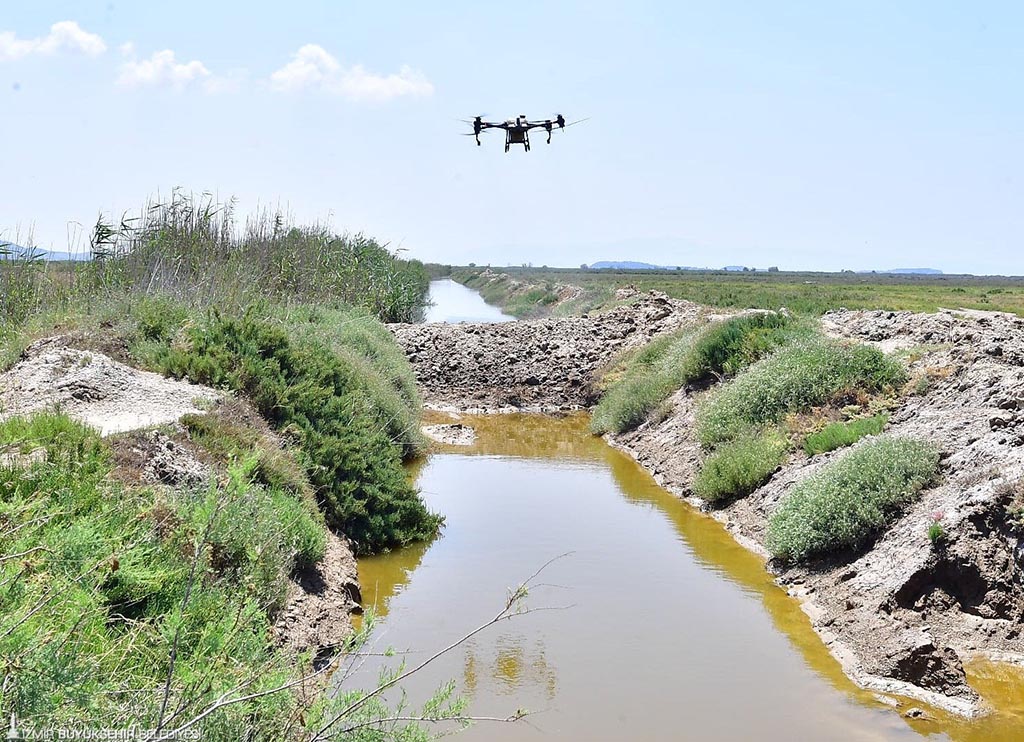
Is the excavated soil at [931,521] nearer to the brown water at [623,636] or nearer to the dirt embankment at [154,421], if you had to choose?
the brown water at [623,636]

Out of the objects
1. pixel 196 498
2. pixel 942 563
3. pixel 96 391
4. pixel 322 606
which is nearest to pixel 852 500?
pixel 942 563

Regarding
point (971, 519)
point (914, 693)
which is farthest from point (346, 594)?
point (971, 519)

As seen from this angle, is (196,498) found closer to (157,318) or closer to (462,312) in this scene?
(157,318)

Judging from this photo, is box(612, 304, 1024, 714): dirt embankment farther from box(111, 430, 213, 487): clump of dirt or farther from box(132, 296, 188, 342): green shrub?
box(132, 296, 188, 342): green shrub

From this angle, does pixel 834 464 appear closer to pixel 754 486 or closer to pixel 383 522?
pixel 754 486

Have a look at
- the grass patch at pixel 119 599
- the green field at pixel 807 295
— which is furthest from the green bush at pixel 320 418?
the green field at pixel 807 295

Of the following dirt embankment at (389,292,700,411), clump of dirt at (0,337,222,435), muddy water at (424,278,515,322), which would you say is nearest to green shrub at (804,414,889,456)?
clump of dirt at (0,337,222,435)
